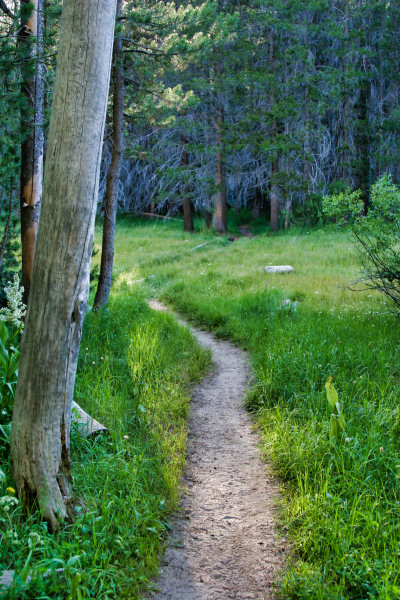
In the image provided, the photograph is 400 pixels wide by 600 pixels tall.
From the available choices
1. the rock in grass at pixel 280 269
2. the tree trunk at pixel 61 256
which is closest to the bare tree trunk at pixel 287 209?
the rock in grass at pixel 280 269

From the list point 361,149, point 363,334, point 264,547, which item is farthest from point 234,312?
point 361,149

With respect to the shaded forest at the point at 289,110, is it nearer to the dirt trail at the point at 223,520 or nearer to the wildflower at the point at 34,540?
the dirt trail at the point at 223,520

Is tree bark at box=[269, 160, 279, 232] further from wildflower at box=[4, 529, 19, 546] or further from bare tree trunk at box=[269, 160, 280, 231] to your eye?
wildflower at box=[4, 529, 19, 546]

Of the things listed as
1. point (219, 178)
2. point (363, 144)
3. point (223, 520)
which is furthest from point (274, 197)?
point (223, 520)

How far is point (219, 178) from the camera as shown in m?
20.5

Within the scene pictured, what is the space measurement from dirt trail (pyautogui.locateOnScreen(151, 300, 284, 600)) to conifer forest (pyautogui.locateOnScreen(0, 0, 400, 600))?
16 mm


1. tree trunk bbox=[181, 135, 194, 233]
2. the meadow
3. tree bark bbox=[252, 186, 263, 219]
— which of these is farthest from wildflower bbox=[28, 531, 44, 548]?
tree bark bbox=[252, 186, 263, 219]

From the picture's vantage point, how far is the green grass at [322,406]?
9.37 ft

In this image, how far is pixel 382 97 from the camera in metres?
22.2

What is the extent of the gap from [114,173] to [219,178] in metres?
13.2

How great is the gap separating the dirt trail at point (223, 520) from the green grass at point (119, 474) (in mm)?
154

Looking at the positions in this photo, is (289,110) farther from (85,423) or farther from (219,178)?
(85,423)

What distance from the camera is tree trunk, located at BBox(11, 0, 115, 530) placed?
9.18 feet

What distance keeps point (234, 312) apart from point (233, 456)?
166 inches
